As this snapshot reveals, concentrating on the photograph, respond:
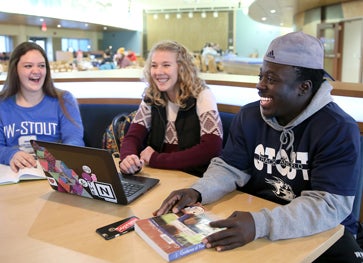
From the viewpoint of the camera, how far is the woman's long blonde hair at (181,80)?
2072mm

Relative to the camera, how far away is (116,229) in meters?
1.08

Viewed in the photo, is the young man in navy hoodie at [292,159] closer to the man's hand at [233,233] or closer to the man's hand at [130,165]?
the man's hand at [233,233]

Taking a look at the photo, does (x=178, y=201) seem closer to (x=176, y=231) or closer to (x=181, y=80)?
(x=176, y=231)

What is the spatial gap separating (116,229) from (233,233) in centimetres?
32

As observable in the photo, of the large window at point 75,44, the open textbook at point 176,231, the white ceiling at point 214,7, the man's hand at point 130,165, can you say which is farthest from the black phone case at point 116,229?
the large window at point 75,44

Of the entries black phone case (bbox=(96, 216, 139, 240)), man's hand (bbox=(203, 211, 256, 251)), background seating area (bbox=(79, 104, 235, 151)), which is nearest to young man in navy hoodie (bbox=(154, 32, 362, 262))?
man's hand (bbox=(203, 211, 256, 251))

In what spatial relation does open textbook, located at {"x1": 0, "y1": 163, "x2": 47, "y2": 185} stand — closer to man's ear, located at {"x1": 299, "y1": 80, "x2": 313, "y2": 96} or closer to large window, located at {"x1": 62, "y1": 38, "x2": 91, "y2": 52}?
man's ear, located at {"x1": 299, "y1": 80, "x2": 313, "y2": 96}

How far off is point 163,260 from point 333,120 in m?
0.72

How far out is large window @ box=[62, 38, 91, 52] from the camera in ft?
66.5

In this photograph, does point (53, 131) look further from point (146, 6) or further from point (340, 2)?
point (146, 6)

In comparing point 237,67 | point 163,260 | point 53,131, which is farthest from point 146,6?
point 163,260

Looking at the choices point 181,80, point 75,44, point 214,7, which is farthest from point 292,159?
point 75,44

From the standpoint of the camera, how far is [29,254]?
959mm

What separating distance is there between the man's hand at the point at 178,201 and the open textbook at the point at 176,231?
0.11 ft
